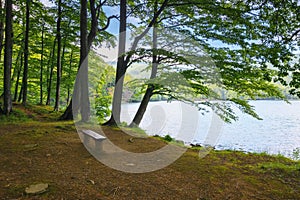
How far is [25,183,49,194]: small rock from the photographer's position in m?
2.55

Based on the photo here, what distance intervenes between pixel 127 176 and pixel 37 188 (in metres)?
1.23

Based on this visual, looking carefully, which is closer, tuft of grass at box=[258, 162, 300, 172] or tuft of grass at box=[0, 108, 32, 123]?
tuft of grass at box=[258, 162, 300, 172]

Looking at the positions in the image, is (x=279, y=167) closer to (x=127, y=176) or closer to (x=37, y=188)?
(x=127, y=176)

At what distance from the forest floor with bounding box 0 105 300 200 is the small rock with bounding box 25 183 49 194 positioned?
0.05m

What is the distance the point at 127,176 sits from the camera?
3.32 metres

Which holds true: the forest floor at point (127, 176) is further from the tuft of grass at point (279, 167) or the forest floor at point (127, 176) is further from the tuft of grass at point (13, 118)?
the tuft of grass at point (13, 118)

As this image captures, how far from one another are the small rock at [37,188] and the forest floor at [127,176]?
0.17 feet

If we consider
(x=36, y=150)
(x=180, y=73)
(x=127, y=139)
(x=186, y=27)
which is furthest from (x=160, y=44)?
(x=36, y=150)

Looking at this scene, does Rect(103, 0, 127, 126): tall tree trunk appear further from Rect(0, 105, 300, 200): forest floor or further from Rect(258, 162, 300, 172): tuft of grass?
Rect(258, 162, 300, 172): tuft of grass

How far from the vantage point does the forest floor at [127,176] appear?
9.13ft

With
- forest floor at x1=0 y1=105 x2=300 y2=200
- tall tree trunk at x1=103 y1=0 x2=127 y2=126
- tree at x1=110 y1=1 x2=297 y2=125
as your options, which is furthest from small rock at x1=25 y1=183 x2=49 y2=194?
tall tree trunk at x1=103 y1=0 x2=127 y2=126

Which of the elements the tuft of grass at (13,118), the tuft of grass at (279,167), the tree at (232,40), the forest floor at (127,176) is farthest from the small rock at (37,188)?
the tuft of grass at (13,118)

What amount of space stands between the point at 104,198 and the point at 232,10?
15.9ft

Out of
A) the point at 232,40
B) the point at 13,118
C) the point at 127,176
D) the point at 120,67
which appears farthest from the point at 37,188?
the point at 13,118
